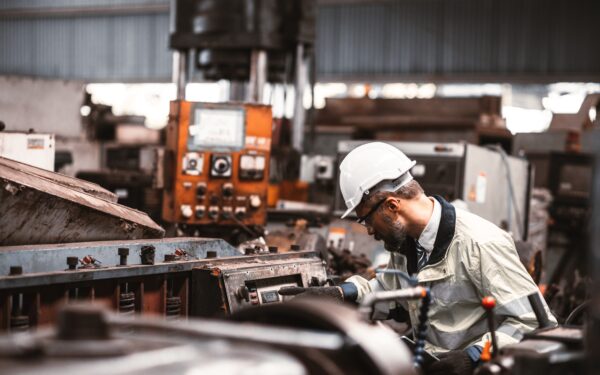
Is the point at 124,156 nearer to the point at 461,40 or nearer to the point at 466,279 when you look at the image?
the point at 461,40

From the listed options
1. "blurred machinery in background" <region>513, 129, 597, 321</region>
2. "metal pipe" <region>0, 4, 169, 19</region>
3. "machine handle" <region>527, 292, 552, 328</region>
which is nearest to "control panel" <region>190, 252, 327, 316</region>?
"machine handle" <region>527, 292, 552, 328</region>

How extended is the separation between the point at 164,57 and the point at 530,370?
1032cm

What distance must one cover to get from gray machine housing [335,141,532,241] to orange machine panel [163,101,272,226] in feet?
1.79

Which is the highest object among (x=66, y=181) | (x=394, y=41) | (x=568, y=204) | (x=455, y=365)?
(x=394, y=41)

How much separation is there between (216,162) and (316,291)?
2.20 metres

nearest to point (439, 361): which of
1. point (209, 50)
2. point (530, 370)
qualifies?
point (530, 370)

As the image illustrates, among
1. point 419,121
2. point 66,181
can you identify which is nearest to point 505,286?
point 66,181

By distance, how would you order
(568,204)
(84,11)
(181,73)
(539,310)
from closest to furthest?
(539,310)
(181,73)
(568,204)
(84,11)

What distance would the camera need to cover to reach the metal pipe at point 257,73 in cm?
571

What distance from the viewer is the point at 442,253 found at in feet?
8.14

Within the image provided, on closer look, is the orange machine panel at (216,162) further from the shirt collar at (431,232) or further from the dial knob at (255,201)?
the shirt collar at (431,232)

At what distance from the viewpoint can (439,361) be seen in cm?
230

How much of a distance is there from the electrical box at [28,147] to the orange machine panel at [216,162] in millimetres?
1028

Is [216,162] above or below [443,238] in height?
above
